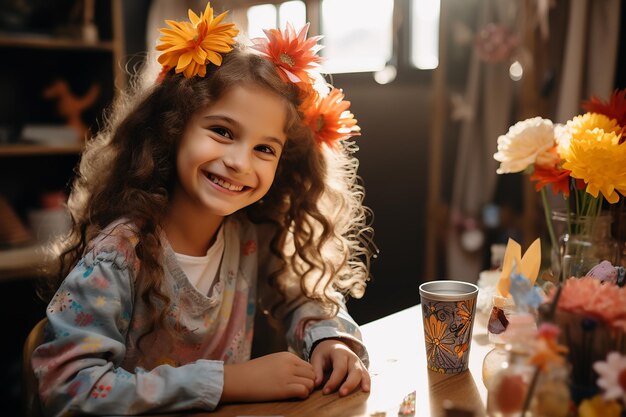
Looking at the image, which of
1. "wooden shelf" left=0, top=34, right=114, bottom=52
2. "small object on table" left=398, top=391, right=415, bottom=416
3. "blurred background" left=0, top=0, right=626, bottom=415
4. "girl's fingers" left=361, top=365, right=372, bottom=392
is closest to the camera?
"small object on table" left=398, top=391, right=415, bottom=416

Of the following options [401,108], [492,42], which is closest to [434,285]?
[492,42]

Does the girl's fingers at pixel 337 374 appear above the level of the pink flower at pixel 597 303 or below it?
below

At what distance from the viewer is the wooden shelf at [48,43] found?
281 centimetres

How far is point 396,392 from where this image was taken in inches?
39.9

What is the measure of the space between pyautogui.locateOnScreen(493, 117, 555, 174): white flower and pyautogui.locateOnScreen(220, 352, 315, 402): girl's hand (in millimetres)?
531

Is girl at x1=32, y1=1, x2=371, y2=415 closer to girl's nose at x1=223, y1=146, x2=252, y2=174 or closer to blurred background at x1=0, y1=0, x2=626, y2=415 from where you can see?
girl's nose at x1=223, y1=146, x2=252, y2=174

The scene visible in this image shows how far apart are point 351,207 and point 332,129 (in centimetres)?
23

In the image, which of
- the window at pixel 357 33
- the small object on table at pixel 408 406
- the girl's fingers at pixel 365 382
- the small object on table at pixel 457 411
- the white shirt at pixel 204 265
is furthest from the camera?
the window at pixel 357 33

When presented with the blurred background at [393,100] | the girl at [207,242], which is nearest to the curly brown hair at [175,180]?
the girl at [207,242]

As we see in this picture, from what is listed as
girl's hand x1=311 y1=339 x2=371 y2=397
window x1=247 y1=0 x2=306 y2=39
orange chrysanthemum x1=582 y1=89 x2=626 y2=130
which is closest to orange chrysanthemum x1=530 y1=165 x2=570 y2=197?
orange chrysanthemum x1=582 y1=89 x2=626 y2=130

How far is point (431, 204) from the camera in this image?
3088 millimetres

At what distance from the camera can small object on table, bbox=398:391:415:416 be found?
0.92 m

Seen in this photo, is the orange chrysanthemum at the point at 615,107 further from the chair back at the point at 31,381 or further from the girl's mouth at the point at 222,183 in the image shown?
the chair back at the point at 31,381

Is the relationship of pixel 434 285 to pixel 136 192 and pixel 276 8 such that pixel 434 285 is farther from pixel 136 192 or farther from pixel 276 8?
pixel 276 8
